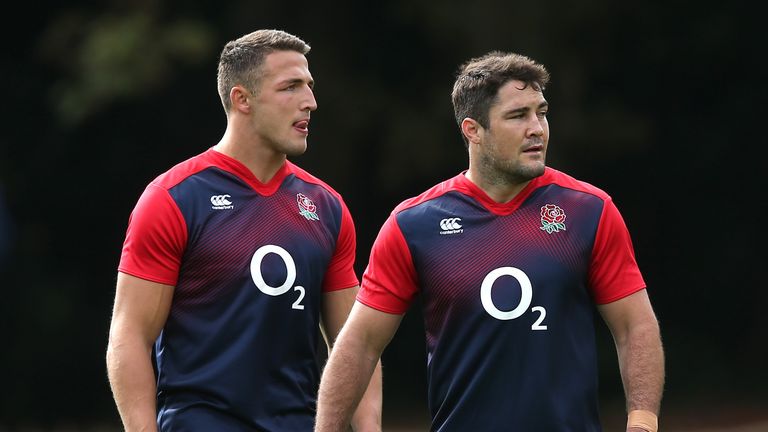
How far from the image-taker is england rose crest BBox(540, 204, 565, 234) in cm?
543

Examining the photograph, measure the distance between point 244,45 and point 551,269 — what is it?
5.52 ft

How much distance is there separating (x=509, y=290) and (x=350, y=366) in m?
0.72

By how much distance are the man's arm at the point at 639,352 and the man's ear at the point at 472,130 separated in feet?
2.74

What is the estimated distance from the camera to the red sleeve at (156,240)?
5.59 m

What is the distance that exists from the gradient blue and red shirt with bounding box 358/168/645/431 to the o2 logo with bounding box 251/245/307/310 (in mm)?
332

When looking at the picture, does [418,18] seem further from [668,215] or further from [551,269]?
[551,269]

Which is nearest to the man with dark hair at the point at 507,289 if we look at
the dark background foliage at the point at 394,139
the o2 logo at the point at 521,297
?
the o2 logo at the point at 521,297

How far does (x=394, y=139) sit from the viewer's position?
54.5 feet

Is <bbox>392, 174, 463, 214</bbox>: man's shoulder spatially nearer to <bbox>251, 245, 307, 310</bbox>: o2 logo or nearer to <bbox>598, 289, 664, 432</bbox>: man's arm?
<bbox>251, 245, 307, 310</bbox>: o2 logo

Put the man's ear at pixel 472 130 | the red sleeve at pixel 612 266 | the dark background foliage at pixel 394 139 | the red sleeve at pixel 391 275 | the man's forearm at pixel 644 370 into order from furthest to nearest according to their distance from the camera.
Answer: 1. the dark background foliage at pixel 394 139
2. the man's ear at pixel 472 130
3. the red sleeve at pixel 391 275
4. the red sleeve at pixel 612 266
5. the man's forearm at pixel 644 370

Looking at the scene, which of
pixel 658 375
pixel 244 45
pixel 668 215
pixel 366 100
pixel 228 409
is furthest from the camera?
pixel 668 215

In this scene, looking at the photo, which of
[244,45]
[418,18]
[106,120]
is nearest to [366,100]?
[418,18]

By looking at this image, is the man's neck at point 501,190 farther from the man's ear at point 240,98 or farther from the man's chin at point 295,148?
the man's ear at point 240,98

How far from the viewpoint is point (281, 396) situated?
570 centimetres
